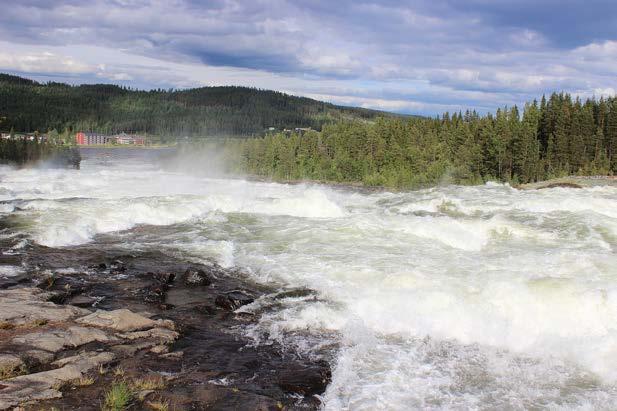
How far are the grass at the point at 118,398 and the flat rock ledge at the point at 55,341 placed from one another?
3.29 feet

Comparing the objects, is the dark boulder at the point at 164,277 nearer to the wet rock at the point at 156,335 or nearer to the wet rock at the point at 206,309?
the wet rock at the point at 206,309

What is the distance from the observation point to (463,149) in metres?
91.2

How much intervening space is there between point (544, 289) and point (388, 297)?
5.02 metres

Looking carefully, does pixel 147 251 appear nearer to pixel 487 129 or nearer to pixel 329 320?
pixel 329 320

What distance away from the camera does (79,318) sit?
1309 centimetres

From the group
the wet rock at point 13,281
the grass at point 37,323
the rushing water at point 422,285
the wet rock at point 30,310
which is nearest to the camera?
the rushing water at point 422,285

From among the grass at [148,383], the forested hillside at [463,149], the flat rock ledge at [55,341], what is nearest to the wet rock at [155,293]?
the flat rock ledge at [55,341]

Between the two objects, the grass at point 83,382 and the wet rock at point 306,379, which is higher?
the grass at point 83,382

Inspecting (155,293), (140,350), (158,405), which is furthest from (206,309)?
(158,405)

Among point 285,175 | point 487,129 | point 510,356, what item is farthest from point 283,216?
point 285,175

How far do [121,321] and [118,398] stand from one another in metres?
4.36

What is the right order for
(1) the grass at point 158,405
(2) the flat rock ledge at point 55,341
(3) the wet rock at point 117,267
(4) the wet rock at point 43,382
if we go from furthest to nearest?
(3) the wet rock at point 117,267 < (2) the flat rock ledge at point 55,341 < (1) the grass at point 158,405 < (4) the wet rock at point 43,382

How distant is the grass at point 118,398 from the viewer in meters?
8.94

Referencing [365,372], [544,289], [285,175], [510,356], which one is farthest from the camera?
[285,175]
